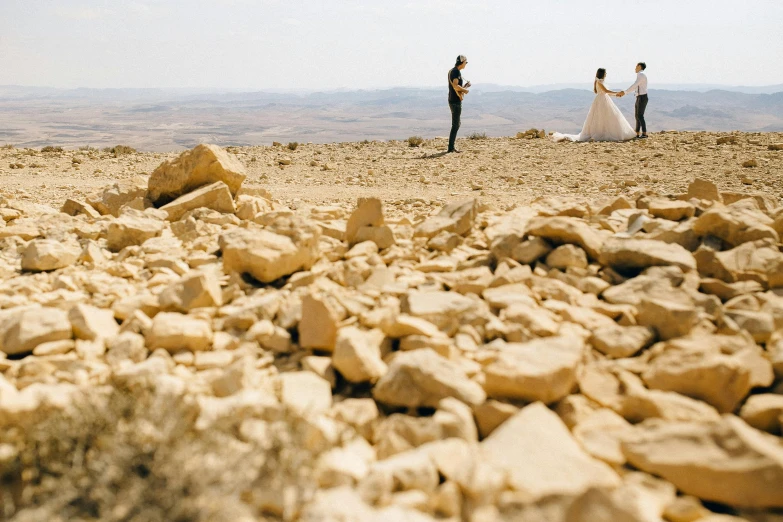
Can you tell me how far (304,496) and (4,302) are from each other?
2921 millimetres

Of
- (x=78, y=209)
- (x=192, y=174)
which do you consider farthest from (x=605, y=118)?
(x=78, y=209)

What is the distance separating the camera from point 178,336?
2.89 meters

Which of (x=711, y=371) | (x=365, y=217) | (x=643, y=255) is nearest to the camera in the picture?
(x=711, y=371)

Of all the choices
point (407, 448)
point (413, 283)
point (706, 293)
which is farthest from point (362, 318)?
point (706, 293)

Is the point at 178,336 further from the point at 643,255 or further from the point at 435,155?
the point at 435,155

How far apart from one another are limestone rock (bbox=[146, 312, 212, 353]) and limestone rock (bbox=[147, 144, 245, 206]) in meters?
3.53

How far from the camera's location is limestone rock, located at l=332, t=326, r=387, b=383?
8.50 feet

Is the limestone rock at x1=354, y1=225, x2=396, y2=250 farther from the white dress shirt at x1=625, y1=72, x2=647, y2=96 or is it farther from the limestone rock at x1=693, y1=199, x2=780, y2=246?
the white dress shirt at x1=625, y1=72, x2=647, y2=96

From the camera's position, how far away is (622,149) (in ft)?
41.6

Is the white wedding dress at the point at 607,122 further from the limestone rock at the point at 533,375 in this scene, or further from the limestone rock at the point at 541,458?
the limestone rock at the point at 541,458

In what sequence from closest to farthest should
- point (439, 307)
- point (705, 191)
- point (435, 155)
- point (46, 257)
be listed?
point (439, 307)
point (46, 257)
point (705, 191)
point (435, 155)

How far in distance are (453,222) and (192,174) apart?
10.7 ft

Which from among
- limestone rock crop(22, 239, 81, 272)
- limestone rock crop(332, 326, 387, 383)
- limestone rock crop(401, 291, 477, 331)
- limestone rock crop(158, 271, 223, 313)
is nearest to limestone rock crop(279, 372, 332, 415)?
limestone rock crop(332, 326, 387, 383)

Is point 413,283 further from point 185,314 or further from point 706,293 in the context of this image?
point 706,293
